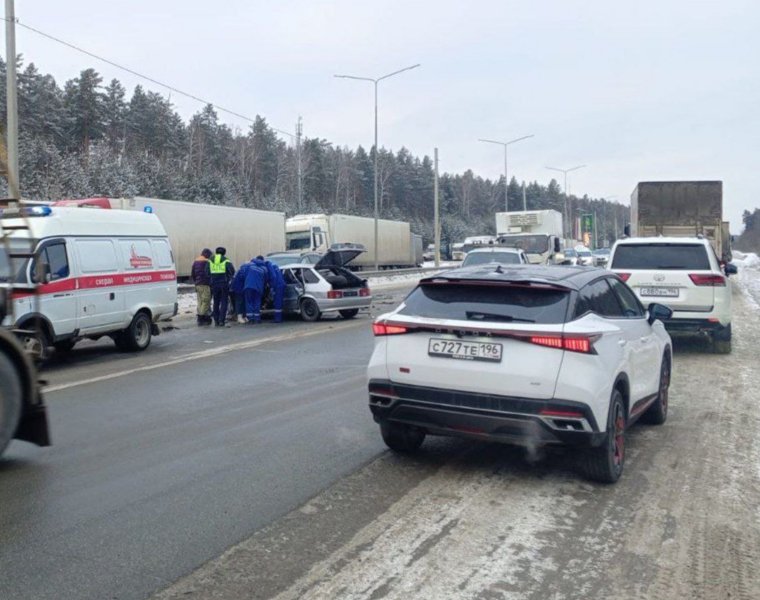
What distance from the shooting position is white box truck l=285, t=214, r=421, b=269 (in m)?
39.7

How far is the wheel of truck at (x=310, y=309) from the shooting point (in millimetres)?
18578

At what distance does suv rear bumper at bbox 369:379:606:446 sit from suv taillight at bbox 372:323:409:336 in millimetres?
377

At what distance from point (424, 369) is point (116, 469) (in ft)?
8.23

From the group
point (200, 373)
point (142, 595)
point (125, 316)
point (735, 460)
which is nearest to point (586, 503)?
point (735, 460)

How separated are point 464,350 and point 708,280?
8045mm

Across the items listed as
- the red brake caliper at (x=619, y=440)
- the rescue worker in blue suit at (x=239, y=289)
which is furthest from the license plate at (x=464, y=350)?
the rescue worker in blue suit at (x=239, y=289)

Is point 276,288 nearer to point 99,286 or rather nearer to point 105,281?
point 105,281

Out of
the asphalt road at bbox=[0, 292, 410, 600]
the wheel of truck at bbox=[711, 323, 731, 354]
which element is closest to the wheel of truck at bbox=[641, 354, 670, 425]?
the asphalt road at bbox=[0, 292, 410, 600]

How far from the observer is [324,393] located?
9.12 m

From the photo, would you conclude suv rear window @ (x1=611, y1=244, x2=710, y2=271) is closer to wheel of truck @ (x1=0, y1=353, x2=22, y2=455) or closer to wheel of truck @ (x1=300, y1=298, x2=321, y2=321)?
wheel of truck @ (x1=300, y1=298, x2=321, y2=321)

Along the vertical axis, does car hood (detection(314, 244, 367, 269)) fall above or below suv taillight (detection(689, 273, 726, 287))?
above

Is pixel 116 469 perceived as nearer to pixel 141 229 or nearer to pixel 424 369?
pixel 424 369

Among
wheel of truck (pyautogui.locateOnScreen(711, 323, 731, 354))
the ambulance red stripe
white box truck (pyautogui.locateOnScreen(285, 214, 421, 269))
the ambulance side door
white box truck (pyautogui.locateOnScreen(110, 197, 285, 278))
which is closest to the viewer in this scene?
the ambulance red stripe

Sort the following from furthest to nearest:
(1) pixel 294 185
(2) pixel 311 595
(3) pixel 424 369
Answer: (1) pixel 294 185, (3) pixel 424 369, (2) pixel 311 595
